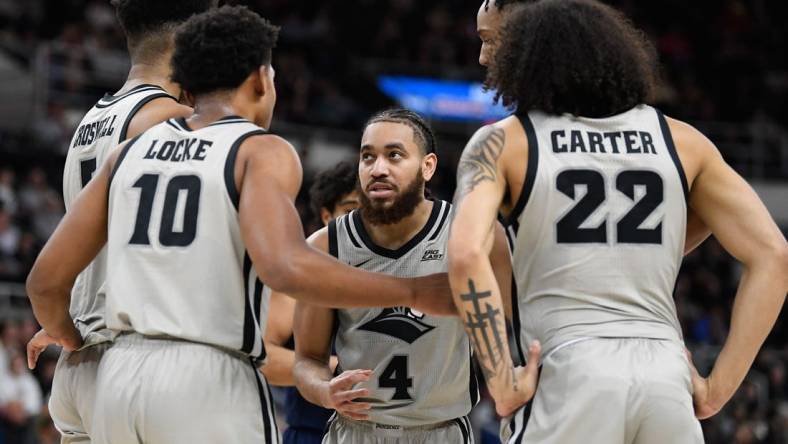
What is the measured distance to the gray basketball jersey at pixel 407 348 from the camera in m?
5.03

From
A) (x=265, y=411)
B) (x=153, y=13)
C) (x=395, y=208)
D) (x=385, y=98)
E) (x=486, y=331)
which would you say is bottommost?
(x=385, y=98)

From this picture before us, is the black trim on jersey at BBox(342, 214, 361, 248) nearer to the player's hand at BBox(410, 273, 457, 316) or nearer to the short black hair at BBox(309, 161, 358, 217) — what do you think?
the player's hand at BBox(410, 273, 457, 316)

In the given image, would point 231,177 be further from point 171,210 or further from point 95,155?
point 95,155

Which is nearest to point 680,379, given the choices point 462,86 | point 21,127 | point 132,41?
point 132,41

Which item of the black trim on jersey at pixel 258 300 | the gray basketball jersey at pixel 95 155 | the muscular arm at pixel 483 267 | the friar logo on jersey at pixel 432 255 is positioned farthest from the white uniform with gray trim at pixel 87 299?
the muscular arm at pixel 483 267

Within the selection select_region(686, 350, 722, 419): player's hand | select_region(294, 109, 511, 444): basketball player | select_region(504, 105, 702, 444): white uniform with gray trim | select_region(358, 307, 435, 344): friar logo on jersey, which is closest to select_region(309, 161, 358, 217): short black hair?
select_region(294, 109, 511, 444): basketball player

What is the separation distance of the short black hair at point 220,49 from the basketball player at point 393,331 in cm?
104

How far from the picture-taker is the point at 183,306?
159 inches

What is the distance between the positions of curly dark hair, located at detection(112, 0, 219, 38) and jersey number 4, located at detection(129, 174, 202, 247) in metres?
1.20

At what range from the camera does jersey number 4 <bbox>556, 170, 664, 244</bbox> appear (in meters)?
3.94

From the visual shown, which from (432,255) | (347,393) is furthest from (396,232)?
(347,393)

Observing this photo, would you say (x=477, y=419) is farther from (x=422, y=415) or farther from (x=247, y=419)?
(x=247, y=419)

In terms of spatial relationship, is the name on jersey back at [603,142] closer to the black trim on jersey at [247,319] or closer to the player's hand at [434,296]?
the player's hand at [434,296]

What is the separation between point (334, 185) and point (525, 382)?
2.80 meters
